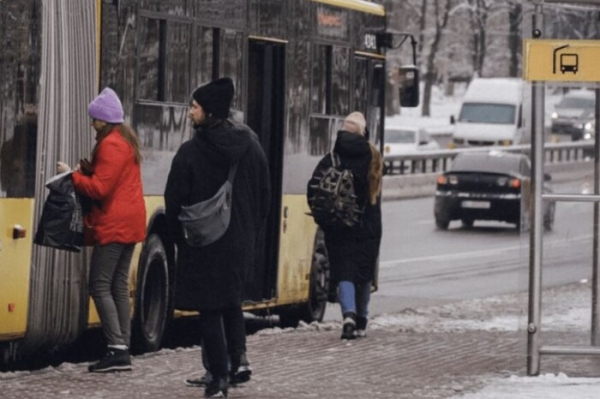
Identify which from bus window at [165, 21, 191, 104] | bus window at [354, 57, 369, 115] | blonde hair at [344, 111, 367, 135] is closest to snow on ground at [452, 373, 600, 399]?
blonde hair at [344, 111, 367, 135]

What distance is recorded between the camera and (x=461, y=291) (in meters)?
23.3

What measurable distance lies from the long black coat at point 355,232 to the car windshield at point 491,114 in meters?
42.5

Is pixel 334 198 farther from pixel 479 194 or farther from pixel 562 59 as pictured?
pixel 479 194

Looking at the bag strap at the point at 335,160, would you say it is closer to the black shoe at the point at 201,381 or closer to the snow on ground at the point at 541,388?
the snow on ground at the point at 541,388

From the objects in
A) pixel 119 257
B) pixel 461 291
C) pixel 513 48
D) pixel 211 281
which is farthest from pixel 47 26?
pixel 513 48

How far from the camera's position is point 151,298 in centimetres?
1428

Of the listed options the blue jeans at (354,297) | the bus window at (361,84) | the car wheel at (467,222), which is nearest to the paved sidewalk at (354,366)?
the blue jeans at (354,297)

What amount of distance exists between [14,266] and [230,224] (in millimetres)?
1843

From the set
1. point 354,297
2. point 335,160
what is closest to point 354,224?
point 335,160

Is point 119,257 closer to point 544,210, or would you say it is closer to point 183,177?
point 183,177

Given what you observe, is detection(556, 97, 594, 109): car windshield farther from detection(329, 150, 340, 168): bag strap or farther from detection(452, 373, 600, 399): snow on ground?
detection(329, 150, 340, 168): bag strap

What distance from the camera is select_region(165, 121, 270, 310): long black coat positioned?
424 inches

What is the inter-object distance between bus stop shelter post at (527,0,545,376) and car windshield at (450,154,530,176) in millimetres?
22419

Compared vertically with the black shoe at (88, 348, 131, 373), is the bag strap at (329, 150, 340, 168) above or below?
Result: above
